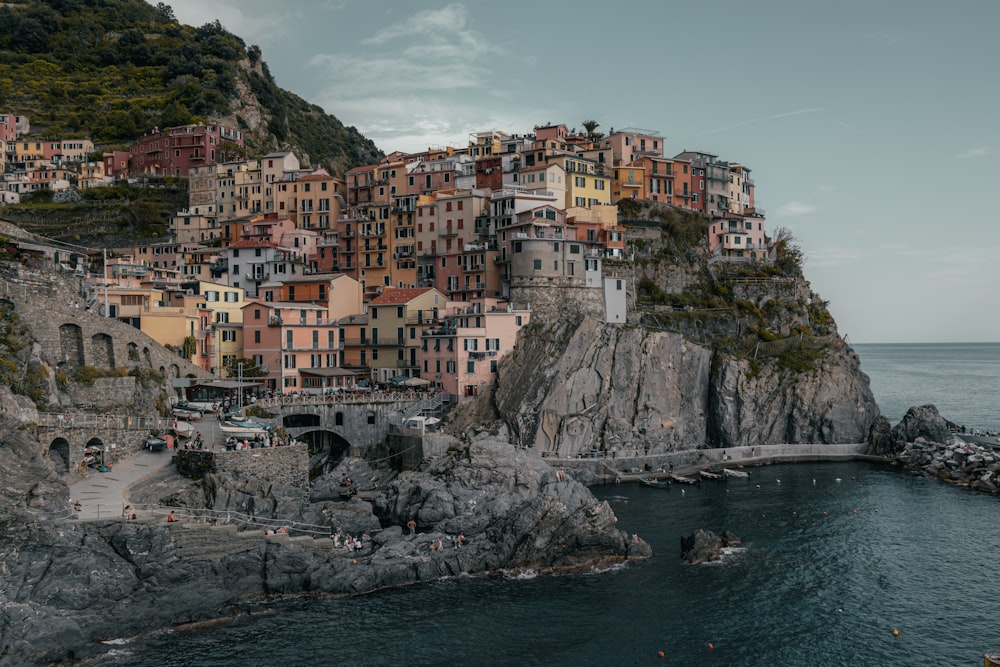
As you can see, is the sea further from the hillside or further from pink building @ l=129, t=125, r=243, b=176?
the hillside

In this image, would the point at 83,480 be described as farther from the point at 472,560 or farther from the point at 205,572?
the point at 472,560

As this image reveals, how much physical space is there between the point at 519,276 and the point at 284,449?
3393 centimetres

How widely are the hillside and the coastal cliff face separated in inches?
3209

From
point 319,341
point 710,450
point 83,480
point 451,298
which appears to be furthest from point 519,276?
point 83,480

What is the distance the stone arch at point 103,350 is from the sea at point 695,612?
25090 millimetres

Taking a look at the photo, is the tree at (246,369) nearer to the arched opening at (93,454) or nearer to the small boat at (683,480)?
the arched opening at (93,454)

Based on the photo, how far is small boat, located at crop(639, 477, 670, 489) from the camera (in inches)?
2822

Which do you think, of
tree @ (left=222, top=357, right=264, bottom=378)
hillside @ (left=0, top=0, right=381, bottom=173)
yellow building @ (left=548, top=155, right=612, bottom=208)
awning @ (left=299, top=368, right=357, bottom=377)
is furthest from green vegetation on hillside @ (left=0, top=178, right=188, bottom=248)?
yellow building @ (left=548, top=155, right=612, bottom=208)

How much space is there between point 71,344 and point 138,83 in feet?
413

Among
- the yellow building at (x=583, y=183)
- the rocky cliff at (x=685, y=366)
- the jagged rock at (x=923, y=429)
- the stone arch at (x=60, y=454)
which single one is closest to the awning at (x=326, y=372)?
the rocky cliff at (x=685, y=366)

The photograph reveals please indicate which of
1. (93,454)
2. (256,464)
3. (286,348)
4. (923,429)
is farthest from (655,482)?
(93,454)

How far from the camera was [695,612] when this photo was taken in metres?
44.0

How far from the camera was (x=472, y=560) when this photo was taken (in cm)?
4959

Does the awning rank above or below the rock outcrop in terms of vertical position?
above
